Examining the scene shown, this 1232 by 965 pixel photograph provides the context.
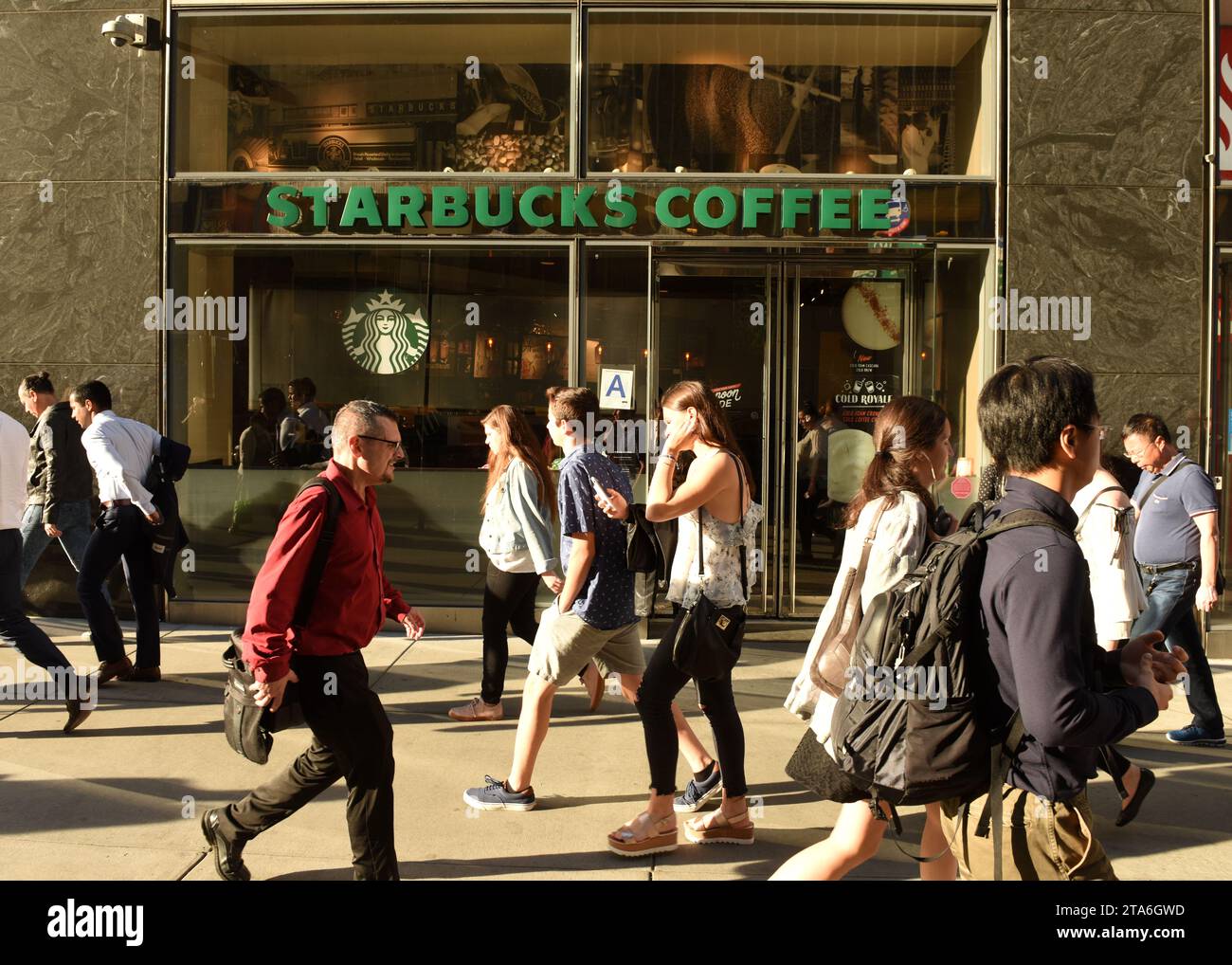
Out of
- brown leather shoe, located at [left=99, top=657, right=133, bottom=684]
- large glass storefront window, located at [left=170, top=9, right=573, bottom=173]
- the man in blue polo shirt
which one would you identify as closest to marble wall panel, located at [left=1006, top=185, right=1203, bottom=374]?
the man in blue polo shirt

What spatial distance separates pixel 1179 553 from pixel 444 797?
4300 mm

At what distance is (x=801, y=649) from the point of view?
9273 mm

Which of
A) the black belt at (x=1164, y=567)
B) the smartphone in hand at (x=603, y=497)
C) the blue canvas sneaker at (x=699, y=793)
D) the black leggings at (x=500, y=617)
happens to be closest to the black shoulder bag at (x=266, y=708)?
the smartphone in hand at (x=603, y=497)

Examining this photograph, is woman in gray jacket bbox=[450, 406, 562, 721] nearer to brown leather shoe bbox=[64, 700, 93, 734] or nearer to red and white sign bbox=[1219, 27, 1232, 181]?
brown leather shoe bbox=[64, 700, 93, 734]

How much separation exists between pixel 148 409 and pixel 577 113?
4080 mm

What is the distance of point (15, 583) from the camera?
264 inches

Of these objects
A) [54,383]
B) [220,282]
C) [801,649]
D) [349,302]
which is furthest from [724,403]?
[54,383]

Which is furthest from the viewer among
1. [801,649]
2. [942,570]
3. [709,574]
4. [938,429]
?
[801,649]

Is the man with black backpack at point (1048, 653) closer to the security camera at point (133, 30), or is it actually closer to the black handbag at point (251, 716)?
the black handbag at point (251, 716)

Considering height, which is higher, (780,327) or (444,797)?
(780,327)

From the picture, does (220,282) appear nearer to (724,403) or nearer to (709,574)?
(724,403)

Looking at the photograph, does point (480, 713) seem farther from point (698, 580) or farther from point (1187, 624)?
point (1187, 624)

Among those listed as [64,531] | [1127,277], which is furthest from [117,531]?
[1127,277]
